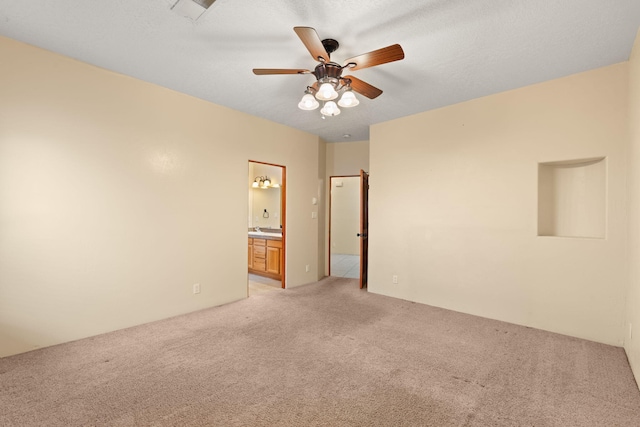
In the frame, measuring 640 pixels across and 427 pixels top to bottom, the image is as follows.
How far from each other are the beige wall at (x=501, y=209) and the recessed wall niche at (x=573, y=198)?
17 cm

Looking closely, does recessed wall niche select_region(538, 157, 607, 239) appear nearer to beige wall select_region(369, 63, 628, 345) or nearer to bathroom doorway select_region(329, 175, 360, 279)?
beige wall select_region(369, 63, 628, 345)

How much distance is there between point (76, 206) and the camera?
2.74m

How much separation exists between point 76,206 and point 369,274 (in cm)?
387

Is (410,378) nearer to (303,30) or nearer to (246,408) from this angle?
(246,408)

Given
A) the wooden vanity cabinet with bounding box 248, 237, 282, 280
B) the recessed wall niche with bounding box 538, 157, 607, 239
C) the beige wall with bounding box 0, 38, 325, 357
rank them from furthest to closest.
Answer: the wooden vanity cabinet with bounding box 248, 237, 282, 280
the recessed wall niche with bounding box 538, 157, 607, 239
the beige wall with bounding box 0, 38, 325, 357

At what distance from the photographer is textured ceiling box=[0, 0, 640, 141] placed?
1989 millimetres

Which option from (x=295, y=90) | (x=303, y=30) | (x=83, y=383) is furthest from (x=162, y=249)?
(x=303, y=30)

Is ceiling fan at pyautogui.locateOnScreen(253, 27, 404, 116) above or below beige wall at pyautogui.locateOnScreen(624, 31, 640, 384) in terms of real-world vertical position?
above

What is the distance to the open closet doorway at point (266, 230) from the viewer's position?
15.7ft

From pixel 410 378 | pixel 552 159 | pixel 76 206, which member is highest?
pixel 552 159

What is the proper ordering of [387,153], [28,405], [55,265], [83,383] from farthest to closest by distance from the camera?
[387,153] < [55,265] < [83,383] < [28,405]

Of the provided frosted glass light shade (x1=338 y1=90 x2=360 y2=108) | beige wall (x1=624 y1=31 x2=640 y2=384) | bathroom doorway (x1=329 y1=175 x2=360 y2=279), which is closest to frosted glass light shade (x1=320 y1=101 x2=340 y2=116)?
frosted glass light shade (x1=338 y1=90 x2=360 y2=108)

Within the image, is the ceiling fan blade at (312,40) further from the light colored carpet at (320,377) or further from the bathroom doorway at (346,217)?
the bathroom doorway at (346,217)

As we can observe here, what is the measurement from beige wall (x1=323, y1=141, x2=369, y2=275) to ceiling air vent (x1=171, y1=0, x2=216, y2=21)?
12.6 ft
